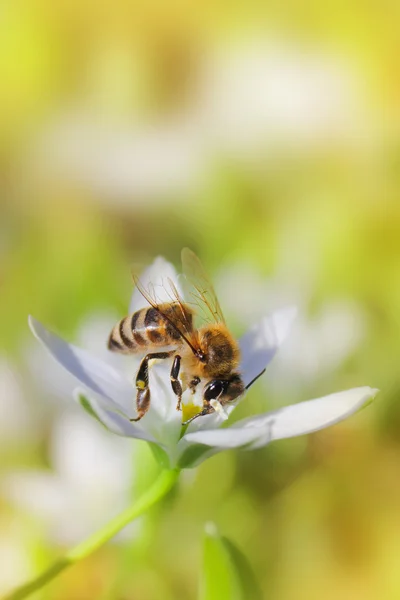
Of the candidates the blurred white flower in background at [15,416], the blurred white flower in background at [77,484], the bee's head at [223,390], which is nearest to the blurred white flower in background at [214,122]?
the blurred white flower in background at [15,416]

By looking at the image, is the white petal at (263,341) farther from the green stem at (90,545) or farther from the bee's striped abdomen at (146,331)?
the green stem at (90,545)

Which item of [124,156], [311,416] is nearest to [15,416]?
[311,416]

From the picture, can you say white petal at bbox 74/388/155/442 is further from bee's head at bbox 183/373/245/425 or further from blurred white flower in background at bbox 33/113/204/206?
blurred white flower in background at bbox 33/113/204/206

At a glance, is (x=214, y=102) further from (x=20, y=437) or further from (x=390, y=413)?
(x=20, y=437)

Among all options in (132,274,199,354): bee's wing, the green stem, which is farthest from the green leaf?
(132,274,199,354): bee's wing

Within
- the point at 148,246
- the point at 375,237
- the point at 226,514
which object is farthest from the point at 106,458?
the point at 375,237

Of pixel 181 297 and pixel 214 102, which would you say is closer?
pixel 181 297
